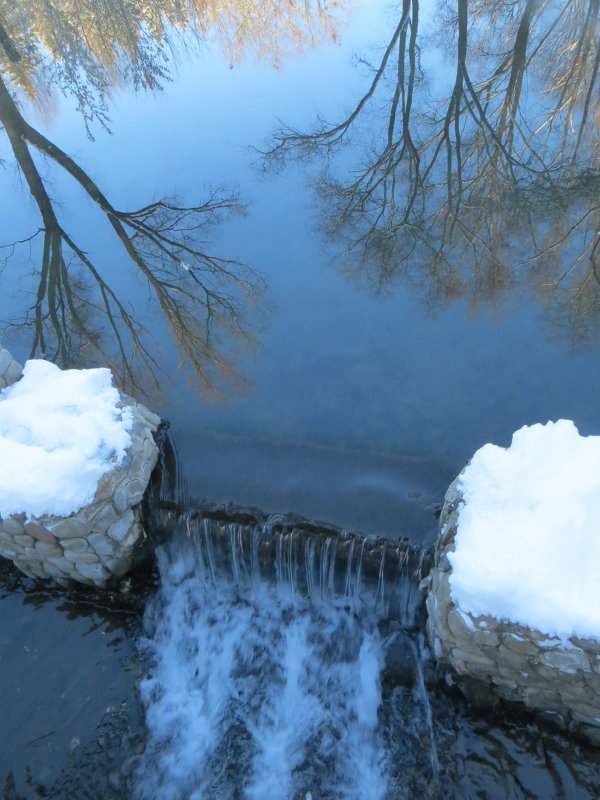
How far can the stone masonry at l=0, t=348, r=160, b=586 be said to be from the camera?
176 inches

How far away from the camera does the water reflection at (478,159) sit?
21.5ft

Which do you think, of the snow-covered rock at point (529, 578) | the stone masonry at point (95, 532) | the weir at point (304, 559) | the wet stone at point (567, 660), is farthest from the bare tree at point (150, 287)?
the wet stone at point (567, 660)

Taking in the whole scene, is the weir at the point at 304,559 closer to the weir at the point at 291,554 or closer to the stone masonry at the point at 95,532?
the weir at the point at 291,554

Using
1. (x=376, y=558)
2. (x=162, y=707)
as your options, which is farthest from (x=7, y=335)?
(x=376, y=558)

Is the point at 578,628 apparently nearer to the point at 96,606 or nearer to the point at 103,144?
the point at 96,606

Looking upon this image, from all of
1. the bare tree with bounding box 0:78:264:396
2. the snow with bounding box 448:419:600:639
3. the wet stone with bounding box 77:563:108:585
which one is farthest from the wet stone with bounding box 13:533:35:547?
the snow with bounding box 448:419:600:639

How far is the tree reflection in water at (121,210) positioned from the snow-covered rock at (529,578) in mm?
2974

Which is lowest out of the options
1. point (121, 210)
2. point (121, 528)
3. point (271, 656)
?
point (271, 656)

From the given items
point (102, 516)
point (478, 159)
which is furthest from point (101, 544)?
point (478, 159)

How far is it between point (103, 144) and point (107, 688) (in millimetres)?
7541

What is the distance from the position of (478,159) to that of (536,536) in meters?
5.68

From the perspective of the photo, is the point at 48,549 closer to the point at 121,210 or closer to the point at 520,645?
the point at 520,645

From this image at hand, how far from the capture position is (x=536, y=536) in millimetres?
3613

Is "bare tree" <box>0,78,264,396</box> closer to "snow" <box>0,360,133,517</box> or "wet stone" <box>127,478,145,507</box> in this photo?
"snow" <box>0,360,133,517</box>
